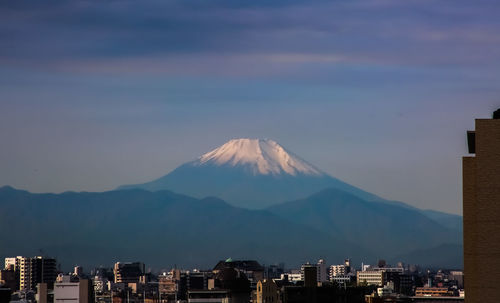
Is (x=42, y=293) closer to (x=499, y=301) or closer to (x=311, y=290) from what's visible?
(x=311, y=290)

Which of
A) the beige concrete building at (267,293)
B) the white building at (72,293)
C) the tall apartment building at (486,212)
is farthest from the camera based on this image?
the beige concrete building at (267,293)

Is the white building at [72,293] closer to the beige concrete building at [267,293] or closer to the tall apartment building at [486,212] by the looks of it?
the beige concrete building at [267,293]

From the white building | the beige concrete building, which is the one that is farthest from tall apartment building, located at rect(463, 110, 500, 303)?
the beige concrete building

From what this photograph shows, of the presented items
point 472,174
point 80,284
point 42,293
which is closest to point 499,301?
point 472,174

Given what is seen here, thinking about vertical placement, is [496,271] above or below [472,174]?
below

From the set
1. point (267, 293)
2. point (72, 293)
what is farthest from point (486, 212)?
point (267, 293)

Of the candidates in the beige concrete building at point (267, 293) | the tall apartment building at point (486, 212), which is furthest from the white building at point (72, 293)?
the tall apartment building at point (486, 212)

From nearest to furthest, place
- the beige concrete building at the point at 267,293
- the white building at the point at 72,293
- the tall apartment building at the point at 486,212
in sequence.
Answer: the tall apartment building at the point at 486,212 < the white building at the point at 72,293 < the beige concrete building at the point at 267,293

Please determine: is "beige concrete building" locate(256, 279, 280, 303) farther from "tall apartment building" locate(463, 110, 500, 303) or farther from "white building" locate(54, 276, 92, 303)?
"tall apartment building" locate(463, 110, 500, 303)
